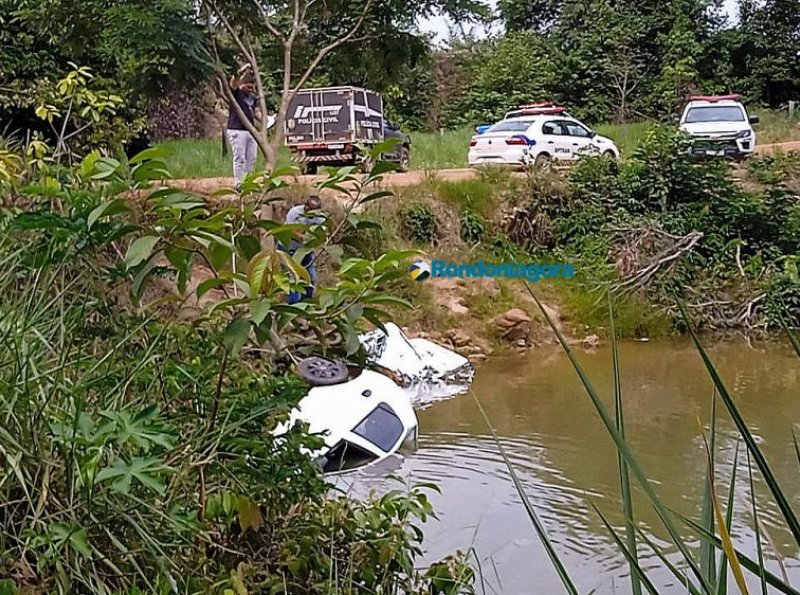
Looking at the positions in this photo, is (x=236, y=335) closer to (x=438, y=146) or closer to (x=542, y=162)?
(x=542, y=162)

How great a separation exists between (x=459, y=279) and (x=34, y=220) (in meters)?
9.84

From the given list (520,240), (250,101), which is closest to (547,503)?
(250,101)

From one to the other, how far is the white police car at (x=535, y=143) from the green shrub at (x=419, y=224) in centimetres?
214

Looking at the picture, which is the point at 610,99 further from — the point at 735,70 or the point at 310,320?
the point at 310,320

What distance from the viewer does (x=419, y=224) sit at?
1187 cm

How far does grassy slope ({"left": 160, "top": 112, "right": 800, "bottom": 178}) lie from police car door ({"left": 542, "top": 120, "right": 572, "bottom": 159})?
2.98ft

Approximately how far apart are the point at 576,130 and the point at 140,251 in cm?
1458

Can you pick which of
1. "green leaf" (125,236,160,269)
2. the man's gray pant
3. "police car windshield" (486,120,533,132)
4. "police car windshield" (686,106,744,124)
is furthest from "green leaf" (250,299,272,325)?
"police car windshield" (686,106,744,124)

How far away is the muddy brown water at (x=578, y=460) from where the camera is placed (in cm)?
404

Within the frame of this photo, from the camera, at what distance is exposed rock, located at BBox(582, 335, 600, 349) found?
10.4 meters

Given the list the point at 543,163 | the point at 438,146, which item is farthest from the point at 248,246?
the point at 438,146

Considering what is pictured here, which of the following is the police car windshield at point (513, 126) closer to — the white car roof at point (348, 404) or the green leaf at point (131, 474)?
the white car roof at point (348, 404)

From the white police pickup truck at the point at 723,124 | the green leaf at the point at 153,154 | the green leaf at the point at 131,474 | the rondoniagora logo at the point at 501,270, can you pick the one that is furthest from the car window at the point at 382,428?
the white police pickup truck at the point at 723,124

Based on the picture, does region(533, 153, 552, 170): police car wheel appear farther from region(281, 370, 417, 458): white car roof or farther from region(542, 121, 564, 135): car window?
region(281, 370, 417, 458): white car roof
